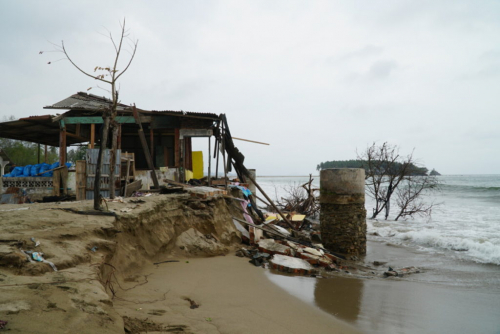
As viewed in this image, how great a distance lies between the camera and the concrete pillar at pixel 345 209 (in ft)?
26.1

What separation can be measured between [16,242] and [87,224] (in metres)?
1.10

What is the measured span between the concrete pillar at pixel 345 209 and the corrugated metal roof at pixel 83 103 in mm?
8011

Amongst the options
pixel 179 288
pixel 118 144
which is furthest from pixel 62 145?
pixel 179 288

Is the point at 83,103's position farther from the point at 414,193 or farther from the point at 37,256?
the point at 414,193

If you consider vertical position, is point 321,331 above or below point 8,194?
below

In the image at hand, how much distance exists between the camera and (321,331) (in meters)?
3.37

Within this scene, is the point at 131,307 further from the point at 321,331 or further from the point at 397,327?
the point at 397,327

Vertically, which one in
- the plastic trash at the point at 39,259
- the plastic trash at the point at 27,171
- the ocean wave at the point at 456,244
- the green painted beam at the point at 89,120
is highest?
the green painted beam at the point at 89,120

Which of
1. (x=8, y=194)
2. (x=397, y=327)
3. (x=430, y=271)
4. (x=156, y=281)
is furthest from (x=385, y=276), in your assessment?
(x=8, y=194)

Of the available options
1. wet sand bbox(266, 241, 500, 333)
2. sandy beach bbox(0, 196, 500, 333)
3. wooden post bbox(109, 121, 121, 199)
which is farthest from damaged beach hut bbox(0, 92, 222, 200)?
wet sand bbox(266, 241, 500, 333)

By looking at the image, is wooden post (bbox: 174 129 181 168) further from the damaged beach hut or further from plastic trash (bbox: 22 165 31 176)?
plastic trash (bbox: 22 165 31 176)

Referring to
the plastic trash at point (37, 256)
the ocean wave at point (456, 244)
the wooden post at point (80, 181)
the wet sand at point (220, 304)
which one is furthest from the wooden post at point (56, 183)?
the ocean wave at point (456, 244)

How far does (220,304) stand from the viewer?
3842 millimetres

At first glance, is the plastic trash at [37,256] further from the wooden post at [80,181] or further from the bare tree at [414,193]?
the bare tree at [414,193]
